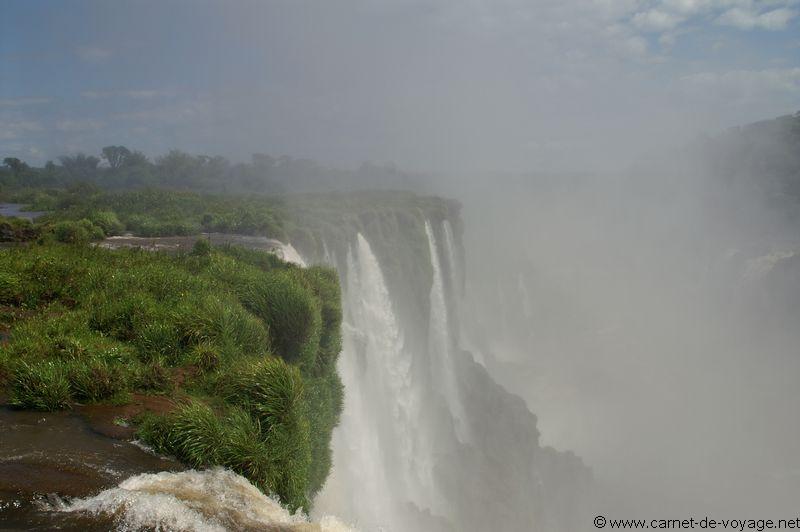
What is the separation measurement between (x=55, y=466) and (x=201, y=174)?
3293 inches

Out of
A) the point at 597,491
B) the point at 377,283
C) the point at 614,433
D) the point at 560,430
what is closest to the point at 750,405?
the point at 614,433

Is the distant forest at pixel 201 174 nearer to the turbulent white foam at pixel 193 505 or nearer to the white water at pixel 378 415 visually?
the white water at pixel 378 415

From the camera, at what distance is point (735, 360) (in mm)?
55562

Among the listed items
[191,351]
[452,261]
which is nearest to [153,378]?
[191,351]

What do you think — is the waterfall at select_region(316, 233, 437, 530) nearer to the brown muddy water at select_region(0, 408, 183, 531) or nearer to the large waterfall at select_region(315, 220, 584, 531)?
the large waterfall at select_region(315, 220, 584, 531)

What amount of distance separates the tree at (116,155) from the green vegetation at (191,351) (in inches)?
3210

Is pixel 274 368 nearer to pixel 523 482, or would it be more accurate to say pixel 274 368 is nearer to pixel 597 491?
pixel 523 482

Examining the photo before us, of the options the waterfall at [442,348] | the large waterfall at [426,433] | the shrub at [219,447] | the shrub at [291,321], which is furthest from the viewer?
the waterfall at [442,348]

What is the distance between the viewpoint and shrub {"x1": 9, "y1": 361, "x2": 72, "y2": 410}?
5391 mm

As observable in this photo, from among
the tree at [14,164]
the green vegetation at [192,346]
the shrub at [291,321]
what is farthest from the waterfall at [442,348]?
the tree at [14,164]

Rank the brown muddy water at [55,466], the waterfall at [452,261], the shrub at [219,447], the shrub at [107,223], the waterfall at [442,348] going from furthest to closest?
the waterfall at [452,261]
the waterfall at [442,348]
the shrub at [107,223]
the shrub at [219,447]
the brown muddy water at [55,466]

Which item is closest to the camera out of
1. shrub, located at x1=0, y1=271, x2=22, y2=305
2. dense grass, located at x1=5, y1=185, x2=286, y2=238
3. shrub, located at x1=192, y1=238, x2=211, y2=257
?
shrub, located at x1=0, y1=271, x2=22, y2=305

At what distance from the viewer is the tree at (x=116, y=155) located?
82438 mm

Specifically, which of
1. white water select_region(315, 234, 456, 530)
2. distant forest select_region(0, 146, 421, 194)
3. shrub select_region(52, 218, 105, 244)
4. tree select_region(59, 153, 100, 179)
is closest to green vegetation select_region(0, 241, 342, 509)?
shrub select_region(52, 218, 105, 244)
